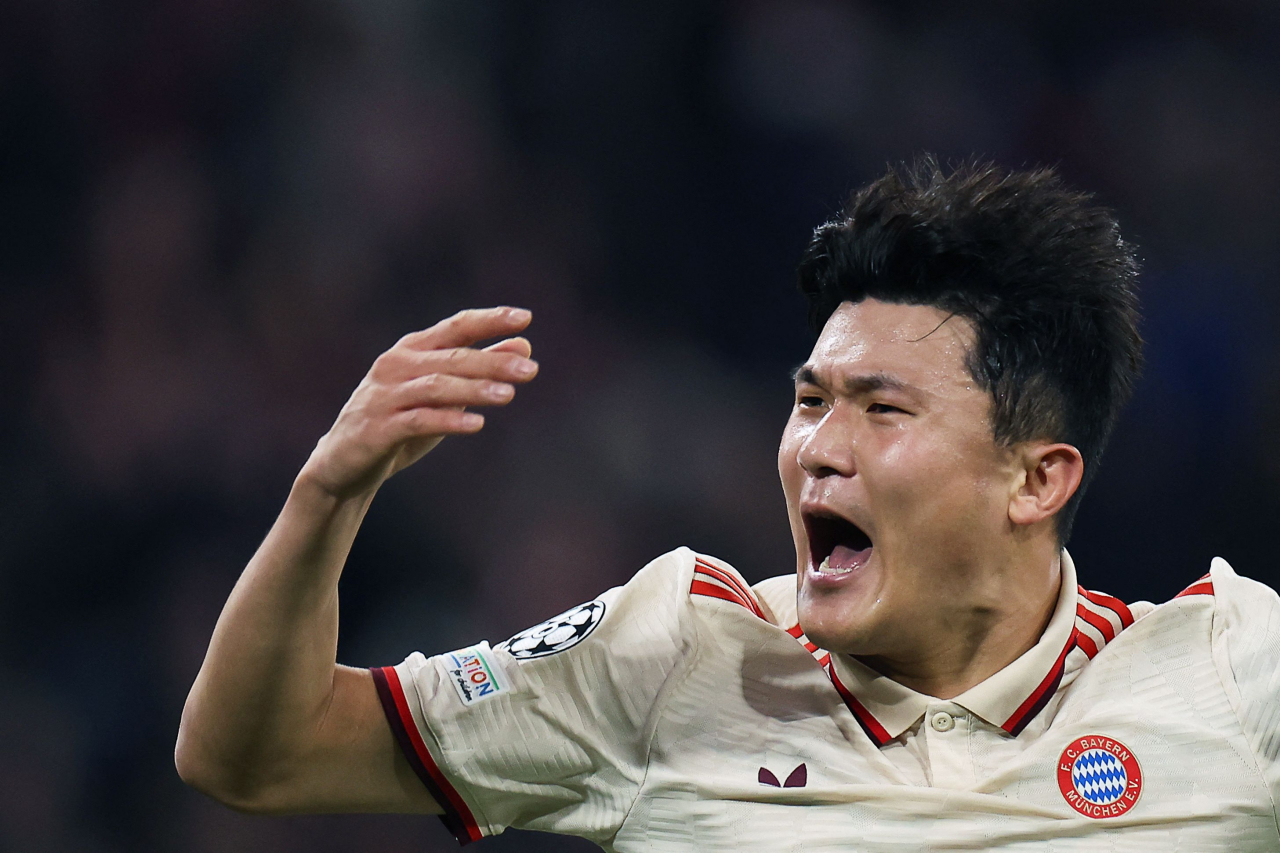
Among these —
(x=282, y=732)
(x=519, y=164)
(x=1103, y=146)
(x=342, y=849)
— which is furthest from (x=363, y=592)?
(x=1103, y=146)

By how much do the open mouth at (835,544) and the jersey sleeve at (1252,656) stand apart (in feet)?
1.76

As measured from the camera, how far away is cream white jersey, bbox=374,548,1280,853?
184cm

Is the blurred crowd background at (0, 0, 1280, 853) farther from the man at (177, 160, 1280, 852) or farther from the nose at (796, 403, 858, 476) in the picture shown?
the nose at (796, 403, 858, 476)

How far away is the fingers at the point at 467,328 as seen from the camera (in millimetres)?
1604

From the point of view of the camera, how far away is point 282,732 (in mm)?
1726

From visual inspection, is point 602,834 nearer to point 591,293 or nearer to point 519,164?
point 591,293

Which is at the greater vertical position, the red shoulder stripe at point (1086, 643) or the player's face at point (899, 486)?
the player's face at point (899, 486)

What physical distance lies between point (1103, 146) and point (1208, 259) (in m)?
0.45

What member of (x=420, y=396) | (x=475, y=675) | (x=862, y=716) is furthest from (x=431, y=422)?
(x=862, y=716)

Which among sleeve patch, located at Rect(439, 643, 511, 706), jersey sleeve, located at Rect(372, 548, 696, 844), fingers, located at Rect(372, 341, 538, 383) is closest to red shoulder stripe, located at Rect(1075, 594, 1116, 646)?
jersey sleeve, located at Rect(372, 548, 696, 844)

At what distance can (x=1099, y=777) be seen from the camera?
6.13ft

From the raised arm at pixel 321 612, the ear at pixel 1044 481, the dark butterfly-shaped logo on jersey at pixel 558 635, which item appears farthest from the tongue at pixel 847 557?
the raised arm at pixel 321 612

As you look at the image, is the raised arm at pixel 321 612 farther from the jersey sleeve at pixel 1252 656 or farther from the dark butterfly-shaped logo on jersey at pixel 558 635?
the jersey sleeve at pixel 1252 656

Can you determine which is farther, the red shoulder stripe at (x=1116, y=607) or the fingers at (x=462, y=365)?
the red shoulder stripe at (x=1116, y=607)
